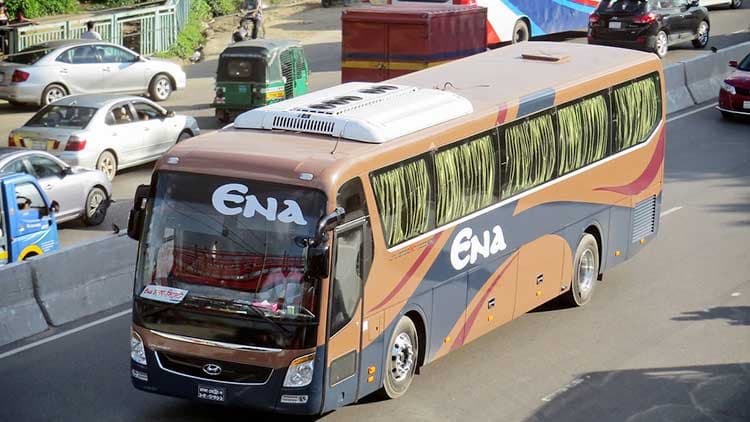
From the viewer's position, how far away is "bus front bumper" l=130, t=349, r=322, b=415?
1075 centimetres

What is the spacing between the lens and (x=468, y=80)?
14.8m

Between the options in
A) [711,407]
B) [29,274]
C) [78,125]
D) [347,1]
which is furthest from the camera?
[347,1]

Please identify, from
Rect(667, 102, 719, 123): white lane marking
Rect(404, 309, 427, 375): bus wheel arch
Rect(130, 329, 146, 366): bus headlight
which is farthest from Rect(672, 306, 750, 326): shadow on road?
Rect(667, 102, 719, 123): white lane marking

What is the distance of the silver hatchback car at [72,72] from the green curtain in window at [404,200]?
19601mm

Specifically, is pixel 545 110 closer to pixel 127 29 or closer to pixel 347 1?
pixel 127 29

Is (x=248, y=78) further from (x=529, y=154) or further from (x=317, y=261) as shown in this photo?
(x=317, y=261)

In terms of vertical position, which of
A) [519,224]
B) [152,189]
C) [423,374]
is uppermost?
[152,189]

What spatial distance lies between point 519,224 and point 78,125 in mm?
11592

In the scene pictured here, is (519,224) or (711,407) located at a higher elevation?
(519,224)

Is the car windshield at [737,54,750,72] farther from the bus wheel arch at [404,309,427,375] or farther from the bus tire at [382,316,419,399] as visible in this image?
the bus tire at [382,316,419,399]

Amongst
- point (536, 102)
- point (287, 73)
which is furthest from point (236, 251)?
point (287, 73)

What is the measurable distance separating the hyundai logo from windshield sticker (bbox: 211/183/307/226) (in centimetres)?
132

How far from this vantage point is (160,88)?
32.2m

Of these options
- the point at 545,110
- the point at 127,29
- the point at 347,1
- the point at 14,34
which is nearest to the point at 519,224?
the point at 545,110
